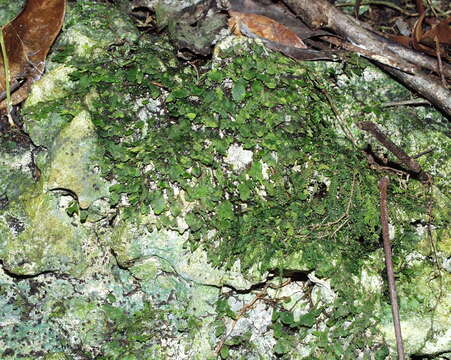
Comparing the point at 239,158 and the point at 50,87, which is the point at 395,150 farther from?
the point at 50,87

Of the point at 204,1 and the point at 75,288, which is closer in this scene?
the point at 75,288

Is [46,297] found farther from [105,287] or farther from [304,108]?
[304,108]

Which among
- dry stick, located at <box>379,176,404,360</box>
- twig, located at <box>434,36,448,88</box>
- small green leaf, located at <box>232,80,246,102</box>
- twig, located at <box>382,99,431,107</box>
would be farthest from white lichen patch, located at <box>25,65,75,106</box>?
twig, located at <box>434,36,448,88</box>

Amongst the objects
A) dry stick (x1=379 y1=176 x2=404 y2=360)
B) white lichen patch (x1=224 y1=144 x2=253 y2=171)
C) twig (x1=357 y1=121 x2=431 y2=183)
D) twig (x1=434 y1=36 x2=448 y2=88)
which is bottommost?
dry stick (x1=379 y1=176 x2=404 y2=360)

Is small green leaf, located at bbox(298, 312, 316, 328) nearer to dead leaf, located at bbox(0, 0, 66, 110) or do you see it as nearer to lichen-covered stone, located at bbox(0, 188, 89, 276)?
lichen-covered stone, located at bbox(0, 188, 89, 276)

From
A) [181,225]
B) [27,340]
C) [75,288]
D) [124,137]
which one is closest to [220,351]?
[181,225]
